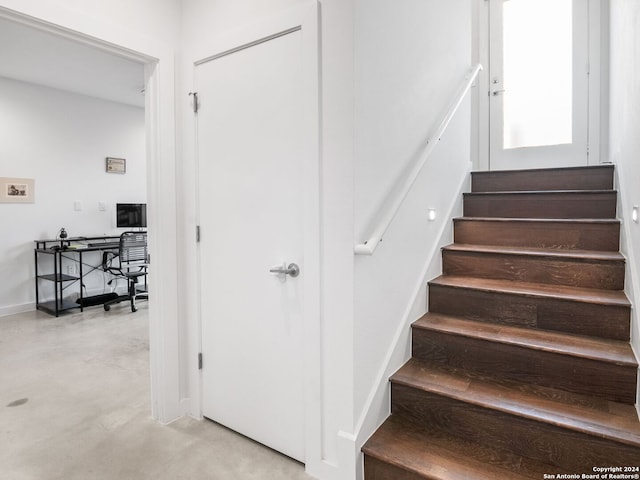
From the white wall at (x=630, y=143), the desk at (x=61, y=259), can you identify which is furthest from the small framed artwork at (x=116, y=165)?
the white wall at (x=630, y=143)

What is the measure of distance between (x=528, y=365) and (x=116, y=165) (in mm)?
5525

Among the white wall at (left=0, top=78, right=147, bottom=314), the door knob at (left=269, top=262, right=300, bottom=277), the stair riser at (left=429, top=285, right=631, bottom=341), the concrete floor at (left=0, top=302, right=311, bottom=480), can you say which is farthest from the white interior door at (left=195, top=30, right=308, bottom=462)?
the white wall at (left=0, top=78, right=147, bottom=314)

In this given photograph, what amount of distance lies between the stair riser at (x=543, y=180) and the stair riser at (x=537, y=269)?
0.98m

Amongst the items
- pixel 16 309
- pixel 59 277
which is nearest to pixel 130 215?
pixel 59 277

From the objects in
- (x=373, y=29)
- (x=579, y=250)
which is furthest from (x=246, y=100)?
(x=579, y=250)

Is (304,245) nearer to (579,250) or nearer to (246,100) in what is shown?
(246,100)

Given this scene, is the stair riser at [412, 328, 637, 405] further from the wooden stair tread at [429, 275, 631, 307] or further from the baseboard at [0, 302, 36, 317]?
the baseboard at [0, 302, 36, 317]

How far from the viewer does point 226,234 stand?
80.5 inches

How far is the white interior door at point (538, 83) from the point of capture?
142 inches

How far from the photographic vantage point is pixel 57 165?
479cm

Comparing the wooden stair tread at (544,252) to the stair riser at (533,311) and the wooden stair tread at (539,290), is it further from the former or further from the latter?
the stair riser at (533,311)

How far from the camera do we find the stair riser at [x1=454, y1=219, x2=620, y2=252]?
2232mm

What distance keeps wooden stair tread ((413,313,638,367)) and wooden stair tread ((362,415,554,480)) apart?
488 mm

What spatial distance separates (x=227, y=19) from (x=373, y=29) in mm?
812
